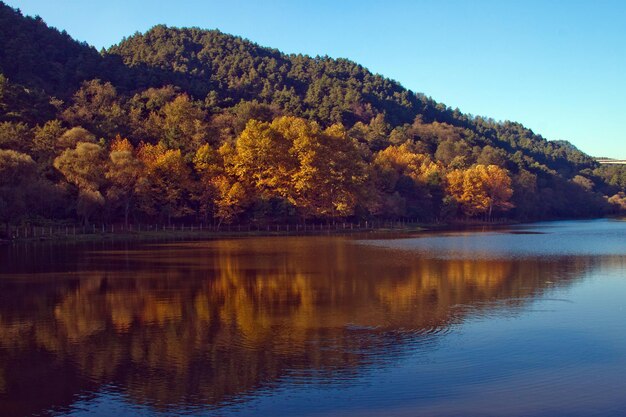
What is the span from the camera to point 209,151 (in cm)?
6334

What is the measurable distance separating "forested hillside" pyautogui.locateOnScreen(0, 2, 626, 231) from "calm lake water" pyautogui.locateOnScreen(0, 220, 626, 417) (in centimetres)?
2592

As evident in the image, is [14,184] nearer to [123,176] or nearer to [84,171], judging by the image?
[84,171]

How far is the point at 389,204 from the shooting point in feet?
254

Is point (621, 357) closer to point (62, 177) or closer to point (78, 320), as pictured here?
point (78, 320)

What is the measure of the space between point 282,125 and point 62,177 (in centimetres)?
2653

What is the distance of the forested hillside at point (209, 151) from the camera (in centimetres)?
5453

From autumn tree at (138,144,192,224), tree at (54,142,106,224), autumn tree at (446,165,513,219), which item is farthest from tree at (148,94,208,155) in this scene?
autumn tree at (446,165,513,219)

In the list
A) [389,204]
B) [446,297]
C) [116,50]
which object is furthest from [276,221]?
[116,50]

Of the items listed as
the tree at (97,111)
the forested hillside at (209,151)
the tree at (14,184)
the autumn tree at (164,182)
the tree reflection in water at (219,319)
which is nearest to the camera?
the tree reflection in water at (219,319)

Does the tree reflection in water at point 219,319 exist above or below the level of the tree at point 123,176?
below

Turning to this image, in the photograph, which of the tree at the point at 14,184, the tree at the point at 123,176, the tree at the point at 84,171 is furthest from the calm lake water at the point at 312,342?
the tree at the point at 123,176

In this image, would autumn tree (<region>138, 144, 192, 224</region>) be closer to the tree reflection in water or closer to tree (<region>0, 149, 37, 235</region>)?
tree (<region>0, 149, 37, 235</region>)

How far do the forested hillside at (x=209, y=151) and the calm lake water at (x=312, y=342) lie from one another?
85.1 feet

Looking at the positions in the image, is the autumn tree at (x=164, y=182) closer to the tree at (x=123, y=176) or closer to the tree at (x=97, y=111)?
the tree at (x=123, y=176)
